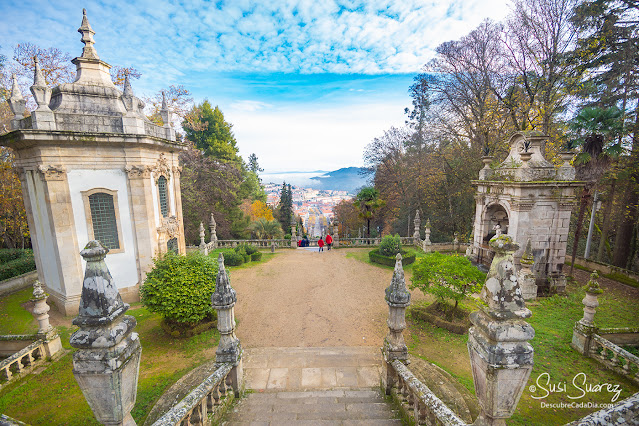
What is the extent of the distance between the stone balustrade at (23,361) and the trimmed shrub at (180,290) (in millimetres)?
3453

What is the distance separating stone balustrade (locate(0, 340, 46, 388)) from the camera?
28.7ft

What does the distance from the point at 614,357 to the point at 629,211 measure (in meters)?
13.1

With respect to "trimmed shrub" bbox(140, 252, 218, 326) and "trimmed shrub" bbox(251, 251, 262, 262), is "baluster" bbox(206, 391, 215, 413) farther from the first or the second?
"trimmed shrub" bbox(251, 251, 262, 262)

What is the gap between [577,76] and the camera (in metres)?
17.0

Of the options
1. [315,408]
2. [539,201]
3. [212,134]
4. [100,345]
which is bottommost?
[315,408]

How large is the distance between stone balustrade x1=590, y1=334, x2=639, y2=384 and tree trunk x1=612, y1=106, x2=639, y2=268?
12123mm

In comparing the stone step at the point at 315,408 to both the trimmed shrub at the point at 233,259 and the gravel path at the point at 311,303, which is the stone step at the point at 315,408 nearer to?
the gravel path at the point at 311,303

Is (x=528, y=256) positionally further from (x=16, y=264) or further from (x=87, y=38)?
(x=16, y=264)

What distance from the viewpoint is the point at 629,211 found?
54.9 ft

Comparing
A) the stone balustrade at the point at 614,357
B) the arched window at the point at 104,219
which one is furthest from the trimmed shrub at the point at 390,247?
the arched window at the point at 104,219

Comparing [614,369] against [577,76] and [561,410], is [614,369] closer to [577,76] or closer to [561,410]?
[561,410]

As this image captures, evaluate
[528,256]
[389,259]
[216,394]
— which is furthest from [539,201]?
[216,394]

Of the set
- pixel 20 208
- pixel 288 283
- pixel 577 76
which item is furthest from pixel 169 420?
pixel 577 76

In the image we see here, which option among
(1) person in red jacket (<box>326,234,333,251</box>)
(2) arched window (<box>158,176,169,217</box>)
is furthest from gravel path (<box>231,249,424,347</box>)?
Result: (2) arched window (<box>158,176,169,217</box>)
